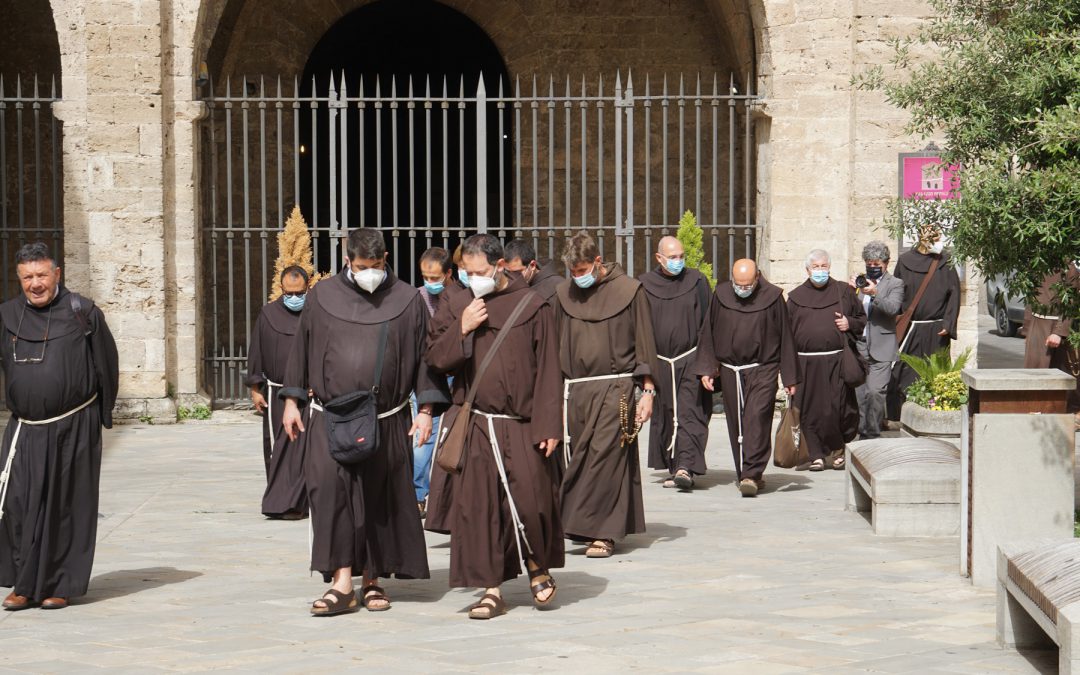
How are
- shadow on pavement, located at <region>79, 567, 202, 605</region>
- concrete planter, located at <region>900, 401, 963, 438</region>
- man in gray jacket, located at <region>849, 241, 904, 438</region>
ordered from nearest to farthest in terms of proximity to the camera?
shadow on pavement, located at <region>79, 567, 202, 605</region> → concrete planter, located at <region>900, 401, 963, 438</region> → man in gray jacket, located at <region>849, 241, 904, 438</region>

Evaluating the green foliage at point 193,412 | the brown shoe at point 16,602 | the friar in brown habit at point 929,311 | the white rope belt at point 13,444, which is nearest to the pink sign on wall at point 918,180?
the friar in brown habit at point 929,311

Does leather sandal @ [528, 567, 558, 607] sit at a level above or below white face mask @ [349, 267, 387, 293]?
below

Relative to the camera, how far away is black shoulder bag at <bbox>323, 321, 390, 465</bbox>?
644cm

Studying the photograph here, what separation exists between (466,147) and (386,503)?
46.3ft

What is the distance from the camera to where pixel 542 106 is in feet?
58.2

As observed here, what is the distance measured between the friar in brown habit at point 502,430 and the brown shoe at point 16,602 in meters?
1.79

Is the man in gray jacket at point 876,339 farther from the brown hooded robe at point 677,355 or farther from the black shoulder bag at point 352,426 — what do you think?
the black shoulder bag at point 352,426

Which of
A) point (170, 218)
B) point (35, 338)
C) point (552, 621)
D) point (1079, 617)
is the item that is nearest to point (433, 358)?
point (552, 621)

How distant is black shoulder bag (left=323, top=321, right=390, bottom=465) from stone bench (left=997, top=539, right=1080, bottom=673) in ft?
8.04

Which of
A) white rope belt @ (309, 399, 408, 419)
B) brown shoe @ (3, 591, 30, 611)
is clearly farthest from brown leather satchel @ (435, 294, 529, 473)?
brown shoe @ (3, 591, 30, 611)

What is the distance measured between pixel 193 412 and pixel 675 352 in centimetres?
523

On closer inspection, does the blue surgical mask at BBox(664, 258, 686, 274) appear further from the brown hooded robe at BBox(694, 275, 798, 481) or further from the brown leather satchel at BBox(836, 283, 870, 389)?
the brown leather satchel at BBox(836, 283, 870, 389)

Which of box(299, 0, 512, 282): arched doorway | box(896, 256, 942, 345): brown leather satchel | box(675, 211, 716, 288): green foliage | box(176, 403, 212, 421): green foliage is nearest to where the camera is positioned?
box(896, 256, 942, 345): brown leather satchel

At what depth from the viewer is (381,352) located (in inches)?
260
